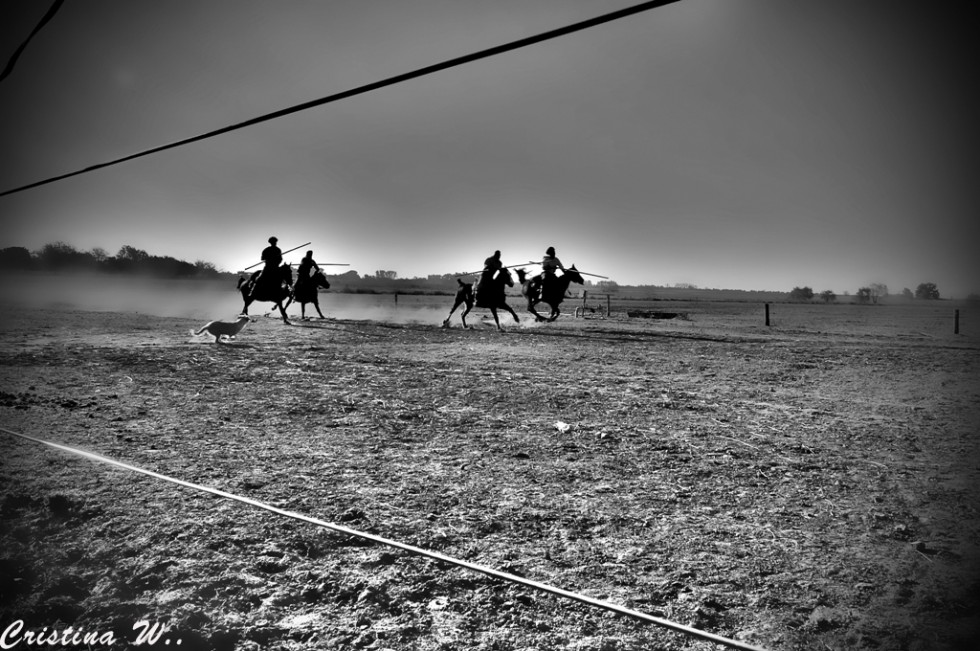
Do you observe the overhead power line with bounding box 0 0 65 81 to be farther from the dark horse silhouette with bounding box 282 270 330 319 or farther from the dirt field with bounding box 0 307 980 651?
the dark horse silhouette with bounding box 282 270 330 319

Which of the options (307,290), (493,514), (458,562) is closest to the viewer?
(458,562)

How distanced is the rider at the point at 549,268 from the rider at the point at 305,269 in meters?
9.92

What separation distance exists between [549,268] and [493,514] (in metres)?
15.9

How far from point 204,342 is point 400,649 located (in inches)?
519

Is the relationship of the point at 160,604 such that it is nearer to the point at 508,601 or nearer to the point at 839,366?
the point at 508,601

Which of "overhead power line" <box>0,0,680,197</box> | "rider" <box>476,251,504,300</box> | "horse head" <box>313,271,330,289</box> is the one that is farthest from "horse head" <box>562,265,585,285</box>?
"overhead power line" <box>0,0,680,197</box>

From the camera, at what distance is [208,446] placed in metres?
4.63

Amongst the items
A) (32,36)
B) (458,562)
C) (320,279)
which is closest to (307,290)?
(320,279)

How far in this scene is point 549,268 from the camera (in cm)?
1864

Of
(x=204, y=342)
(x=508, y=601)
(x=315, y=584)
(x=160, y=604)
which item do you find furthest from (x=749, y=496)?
(x=204, y=342)

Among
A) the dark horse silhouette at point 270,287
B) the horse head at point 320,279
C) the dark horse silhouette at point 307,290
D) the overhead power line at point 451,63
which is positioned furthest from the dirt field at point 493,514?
the horse head at point 320,279

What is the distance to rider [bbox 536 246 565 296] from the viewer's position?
18541mm

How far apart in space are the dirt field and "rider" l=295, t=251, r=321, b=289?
13514 millimetres

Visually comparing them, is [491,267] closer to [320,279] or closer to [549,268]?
[549,268]
